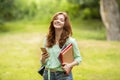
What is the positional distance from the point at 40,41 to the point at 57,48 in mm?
11072

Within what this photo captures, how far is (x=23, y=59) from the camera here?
12789mm

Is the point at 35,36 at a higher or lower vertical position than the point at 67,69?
lower

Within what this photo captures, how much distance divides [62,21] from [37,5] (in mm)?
20498

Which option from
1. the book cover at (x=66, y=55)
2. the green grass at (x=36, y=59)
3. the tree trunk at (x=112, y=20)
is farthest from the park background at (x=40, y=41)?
the book cover at (x=66, y=55)

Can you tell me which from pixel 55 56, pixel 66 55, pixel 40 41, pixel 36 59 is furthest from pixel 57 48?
pixel 40 41

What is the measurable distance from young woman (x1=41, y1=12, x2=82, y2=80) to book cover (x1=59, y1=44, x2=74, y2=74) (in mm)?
60

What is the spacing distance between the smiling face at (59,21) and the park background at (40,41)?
412 cm

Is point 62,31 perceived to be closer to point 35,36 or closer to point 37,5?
point 35,36

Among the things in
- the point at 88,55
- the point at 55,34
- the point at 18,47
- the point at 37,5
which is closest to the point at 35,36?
the point at 18,47

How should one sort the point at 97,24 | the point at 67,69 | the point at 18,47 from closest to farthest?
the point at 67,69 < the point at 18,47 < the point at 97,24

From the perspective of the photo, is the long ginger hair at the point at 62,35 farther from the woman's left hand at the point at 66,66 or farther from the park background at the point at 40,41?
the park background at the point at 40,41

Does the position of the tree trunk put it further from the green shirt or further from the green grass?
the green shirt

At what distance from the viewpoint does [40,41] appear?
1702cm

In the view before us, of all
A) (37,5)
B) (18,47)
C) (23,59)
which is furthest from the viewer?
(37,5)
